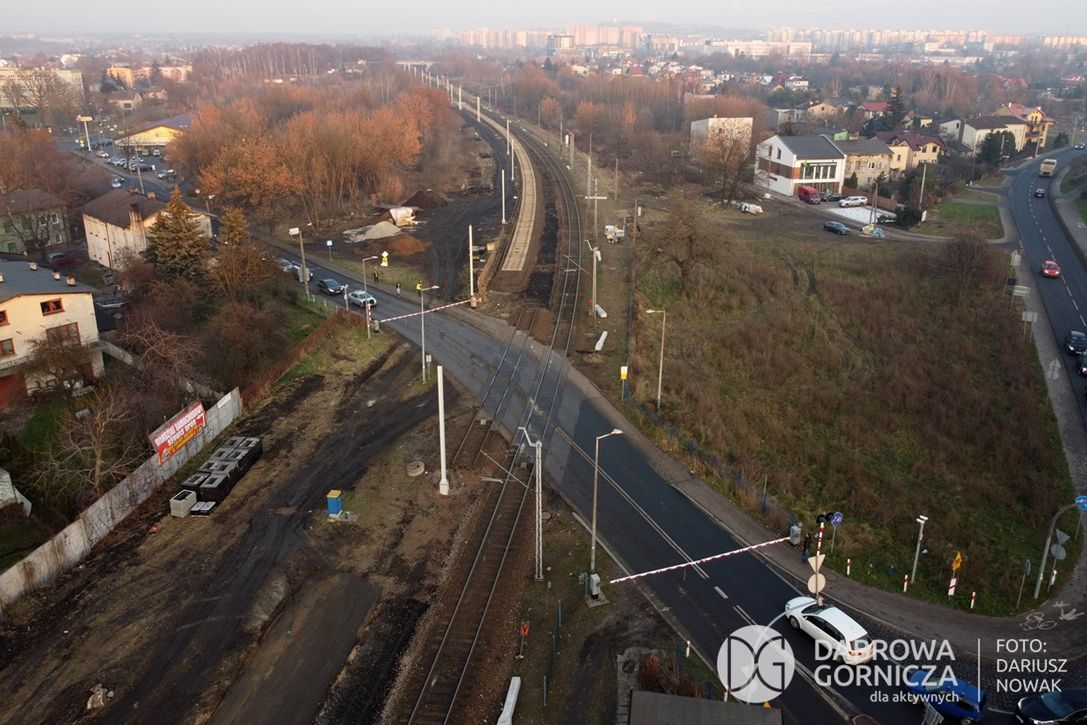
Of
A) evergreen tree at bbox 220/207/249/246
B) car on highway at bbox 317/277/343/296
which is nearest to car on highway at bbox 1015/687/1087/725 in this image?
evergreen tree at bbox 220/207/249/246

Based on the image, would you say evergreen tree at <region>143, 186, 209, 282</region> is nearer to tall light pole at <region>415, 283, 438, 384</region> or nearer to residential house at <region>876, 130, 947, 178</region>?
tall light pole at <region>415, 283, 438, 384</region>

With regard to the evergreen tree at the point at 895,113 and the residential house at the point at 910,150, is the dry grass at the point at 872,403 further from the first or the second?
the evergreen tree at the point at 895,113

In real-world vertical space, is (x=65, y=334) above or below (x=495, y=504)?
above

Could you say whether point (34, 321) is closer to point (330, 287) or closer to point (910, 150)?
point (330, 287)

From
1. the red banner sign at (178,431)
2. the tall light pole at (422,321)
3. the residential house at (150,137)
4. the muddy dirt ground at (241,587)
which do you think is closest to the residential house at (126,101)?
the residential house at (150,137)

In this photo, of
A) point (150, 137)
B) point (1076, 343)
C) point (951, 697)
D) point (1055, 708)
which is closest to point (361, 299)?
point (951, 697)

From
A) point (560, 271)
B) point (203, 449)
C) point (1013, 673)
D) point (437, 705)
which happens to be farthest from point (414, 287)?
point (1013, 673)
